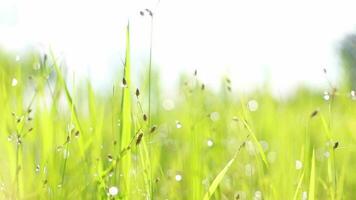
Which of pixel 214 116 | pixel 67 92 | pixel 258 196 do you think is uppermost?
pixel 67 92

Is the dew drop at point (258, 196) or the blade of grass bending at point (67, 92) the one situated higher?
the blade of grass bending at point (67, 92)

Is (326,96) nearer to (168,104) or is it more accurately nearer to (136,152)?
(136,152)

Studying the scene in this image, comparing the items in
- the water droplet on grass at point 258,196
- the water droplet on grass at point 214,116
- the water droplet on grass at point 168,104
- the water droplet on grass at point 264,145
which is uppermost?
the water droplet on grass at point 214,116

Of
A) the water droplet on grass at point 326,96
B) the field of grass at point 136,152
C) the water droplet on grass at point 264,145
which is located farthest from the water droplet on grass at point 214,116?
the water droplet on grass at point 326,96

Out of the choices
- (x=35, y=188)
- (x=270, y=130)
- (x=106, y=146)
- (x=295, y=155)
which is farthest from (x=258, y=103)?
(x=35, y=188)

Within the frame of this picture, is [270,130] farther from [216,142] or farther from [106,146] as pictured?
[106,146]

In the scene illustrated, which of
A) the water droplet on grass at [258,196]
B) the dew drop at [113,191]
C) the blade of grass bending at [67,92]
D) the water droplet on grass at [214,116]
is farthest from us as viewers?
the water droplet on grass at [214,116]

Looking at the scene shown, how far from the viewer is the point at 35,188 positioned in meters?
1.60

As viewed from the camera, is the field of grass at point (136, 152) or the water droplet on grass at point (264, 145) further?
the water droplet on grass at point (264, 145)

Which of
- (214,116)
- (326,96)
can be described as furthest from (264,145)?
(326,96)

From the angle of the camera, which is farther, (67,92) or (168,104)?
(168,104)

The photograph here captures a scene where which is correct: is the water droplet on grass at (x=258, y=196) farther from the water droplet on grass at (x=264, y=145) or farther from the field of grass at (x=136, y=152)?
the water droplet on grass at (x=264, y=145)

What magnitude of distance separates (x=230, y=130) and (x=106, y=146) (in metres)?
0.51

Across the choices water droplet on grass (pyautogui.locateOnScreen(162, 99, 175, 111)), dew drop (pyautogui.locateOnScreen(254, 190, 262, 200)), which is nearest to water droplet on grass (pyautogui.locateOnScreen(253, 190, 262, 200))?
dew drop (pyautogui.locateOnScreen(254, 190, 262, 200))
